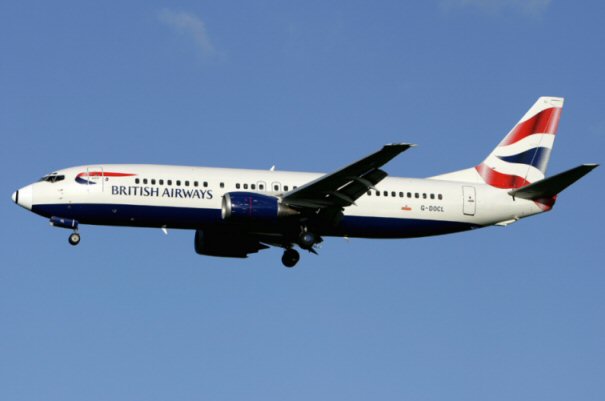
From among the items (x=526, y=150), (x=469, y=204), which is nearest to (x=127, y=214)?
(x=469, y=204)

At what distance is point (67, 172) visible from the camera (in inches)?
1959

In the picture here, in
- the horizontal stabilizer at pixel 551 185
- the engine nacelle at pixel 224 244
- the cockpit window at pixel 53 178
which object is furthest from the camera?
the engine nacelle at pixel 224 244

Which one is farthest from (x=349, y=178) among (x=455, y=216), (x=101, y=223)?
(x=101, y=223)

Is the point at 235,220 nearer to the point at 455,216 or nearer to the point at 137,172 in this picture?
the point at 137,172

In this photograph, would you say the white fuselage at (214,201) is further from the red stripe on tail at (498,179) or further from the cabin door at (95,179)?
the red stripe on tail at (498,179)

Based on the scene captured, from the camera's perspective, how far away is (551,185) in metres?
51.5

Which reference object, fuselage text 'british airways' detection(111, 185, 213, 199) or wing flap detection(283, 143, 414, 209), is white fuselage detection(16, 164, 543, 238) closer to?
fuselage text 'british airways' detection(111, 185, 213, 199)

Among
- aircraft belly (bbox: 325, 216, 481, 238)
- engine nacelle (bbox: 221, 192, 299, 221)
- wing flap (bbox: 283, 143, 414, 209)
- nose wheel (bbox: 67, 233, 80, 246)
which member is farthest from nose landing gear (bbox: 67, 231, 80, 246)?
aircraft belly (bbox: 325, 216, 481, 238)

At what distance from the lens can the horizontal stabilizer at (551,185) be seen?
1929 inches

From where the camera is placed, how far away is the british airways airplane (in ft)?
159

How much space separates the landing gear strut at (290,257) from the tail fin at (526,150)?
978cm

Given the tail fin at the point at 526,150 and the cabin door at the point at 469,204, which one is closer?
the cabin door at the point at 469,204

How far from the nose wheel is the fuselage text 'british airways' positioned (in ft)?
8.28

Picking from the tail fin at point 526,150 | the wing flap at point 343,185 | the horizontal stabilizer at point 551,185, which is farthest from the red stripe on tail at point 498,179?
the wing flap at point 343,185
